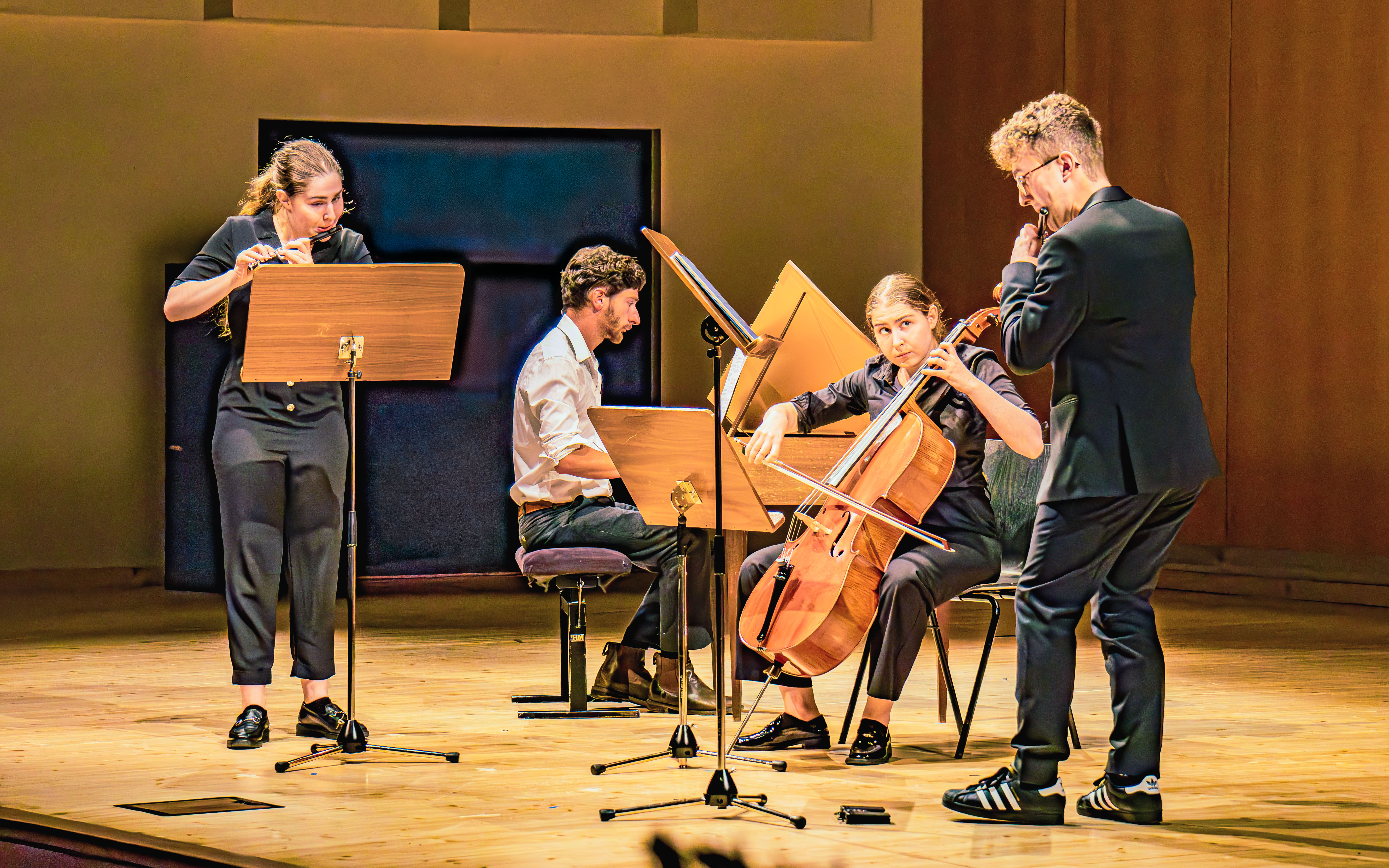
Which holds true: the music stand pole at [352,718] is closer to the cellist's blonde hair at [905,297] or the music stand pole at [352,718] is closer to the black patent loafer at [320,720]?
the black patent loafer at [320,720]

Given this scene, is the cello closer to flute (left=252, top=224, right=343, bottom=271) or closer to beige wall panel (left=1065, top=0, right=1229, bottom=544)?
flute (left=252, top=224, right=343, bottom=271)

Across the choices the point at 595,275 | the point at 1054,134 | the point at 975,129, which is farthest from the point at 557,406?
the point at 975,129

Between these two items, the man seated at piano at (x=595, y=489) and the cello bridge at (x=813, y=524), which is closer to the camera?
the cello bridge at (x=813, y=524)

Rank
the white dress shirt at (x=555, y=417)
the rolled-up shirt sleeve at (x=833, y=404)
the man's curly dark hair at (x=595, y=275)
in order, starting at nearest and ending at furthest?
1. the rolled-up shirt sleeve at (x=833, y=404)
2. the white dress shirt at (x=555, y=417)
3. the man's curly dark hair at (x=595, y=275)

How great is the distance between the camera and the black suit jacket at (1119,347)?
284 centimetres

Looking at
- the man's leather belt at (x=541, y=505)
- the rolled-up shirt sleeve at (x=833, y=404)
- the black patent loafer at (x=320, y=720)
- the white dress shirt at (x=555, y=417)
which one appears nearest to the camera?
the black patent loafer at (x=320, y=720)

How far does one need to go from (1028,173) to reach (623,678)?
6.51ft

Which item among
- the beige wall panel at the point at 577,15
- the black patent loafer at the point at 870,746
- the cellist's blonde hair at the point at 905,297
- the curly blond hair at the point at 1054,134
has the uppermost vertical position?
the beige wall panel at the point at 577,15

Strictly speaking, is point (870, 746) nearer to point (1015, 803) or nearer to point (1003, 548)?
point (1015, 803)

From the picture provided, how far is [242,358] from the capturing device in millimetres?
3654

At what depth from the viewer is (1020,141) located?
2.94 metres

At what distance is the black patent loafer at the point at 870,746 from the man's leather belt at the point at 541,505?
1094mm

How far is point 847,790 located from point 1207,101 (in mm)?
4796

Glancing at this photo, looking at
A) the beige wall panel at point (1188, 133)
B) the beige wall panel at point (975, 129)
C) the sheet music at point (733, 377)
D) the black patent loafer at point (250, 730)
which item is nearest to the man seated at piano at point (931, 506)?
the sheet music at point (733, 377)
